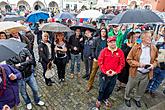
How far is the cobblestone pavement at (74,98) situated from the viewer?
462 cm

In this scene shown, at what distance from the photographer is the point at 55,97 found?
505 cm

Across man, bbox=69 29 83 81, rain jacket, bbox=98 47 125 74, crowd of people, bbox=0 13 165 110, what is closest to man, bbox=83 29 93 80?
crowd of people, bbox=0 13 165 110

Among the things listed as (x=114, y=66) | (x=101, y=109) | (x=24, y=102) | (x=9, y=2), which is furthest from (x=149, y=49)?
(x=9, y=2)

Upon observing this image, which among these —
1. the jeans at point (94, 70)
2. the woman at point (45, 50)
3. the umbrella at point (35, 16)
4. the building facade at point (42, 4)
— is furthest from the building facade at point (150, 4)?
the woman at point (45, 50)

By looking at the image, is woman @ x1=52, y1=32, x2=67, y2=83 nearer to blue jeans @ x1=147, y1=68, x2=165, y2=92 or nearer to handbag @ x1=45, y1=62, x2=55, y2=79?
handbag @ x1=45, y1=62, x2=55, y2=79

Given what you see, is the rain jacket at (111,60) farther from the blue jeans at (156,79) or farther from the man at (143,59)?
the blue jeans at (156,79)

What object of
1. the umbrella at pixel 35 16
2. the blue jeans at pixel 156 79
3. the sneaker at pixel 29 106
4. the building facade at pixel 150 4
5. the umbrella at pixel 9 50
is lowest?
the sneaker at pixel 29 106

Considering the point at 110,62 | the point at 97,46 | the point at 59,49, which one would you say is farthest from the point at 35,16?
the point at 110,62

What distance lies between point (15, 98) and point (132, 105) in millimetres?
2846

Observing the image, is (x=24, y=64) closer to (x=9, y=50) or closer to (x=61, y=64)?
(x=9, y=50)

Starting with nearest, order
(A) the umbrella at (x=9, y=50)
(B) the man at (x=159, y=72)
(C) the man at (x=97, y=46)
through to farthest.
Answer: (A) the umbrella at (x=9, y=50) < (B) the man at (x=159, y=72) < (C) the man at (x=97, y=46)

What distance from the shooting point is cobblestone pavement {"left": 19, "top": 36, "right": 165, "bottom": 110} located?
4.62 meters

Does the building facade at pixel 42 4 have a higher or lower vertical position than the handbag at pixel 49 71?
higher

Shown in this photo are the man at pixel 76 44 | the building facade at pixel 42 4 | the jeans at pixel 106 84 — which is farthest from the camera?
the building facade at pixel 42 4
